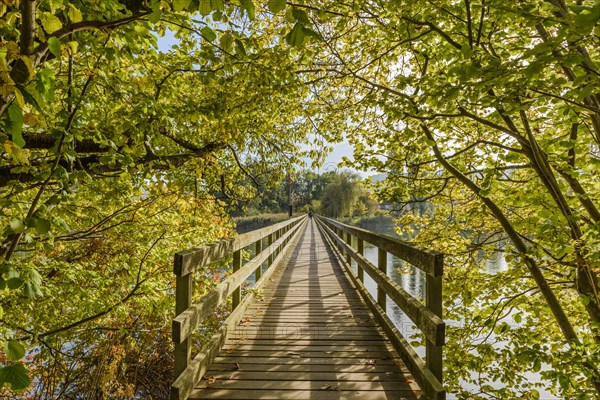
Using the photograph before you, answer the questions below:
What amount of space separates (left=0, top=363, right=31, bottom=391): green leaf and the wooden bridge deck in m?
1.50

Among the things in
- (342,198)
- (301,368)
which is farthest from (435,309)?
(342,198)

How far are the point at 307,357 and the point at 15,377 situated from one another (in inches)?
102

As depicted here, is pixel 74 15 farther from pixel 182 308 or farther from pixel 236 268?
pixel 236 268

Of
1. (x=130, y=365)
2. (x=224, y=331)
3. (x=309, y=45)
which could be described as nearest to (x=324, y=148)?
(x=309, y=45)

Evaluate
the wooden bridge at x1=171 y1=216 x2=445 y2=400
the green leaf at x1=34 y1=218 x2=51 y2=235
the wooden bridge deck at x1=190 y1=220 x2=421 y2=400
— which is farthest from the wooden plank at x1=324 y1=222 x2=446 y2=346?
the green leaf at x1=34 y1=218 x2=51 y2=235

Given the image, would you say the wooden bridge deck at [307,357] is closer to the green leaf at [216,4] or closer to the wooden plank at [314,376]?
the wooden plank at [314,376]

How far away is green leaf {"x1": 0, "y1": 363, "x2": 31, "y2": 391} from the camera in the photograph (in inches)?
57.9

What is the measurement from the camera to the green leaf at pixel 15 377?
1471mm

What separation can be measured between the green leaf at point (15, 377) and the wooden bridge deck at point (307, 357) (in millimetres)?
1499

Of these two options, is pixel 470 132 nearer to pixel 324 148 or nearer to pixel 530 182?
pixel 530 182

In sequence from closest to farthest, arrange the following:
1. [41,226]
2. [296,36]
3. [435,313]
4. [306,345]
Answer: [296,36] → [41,226] → [435,313] → [306,345]

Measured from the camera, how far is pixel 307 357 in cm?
356

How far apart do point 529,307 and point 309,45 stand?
5177 mm

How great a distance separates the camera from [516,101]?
11.3 ft
